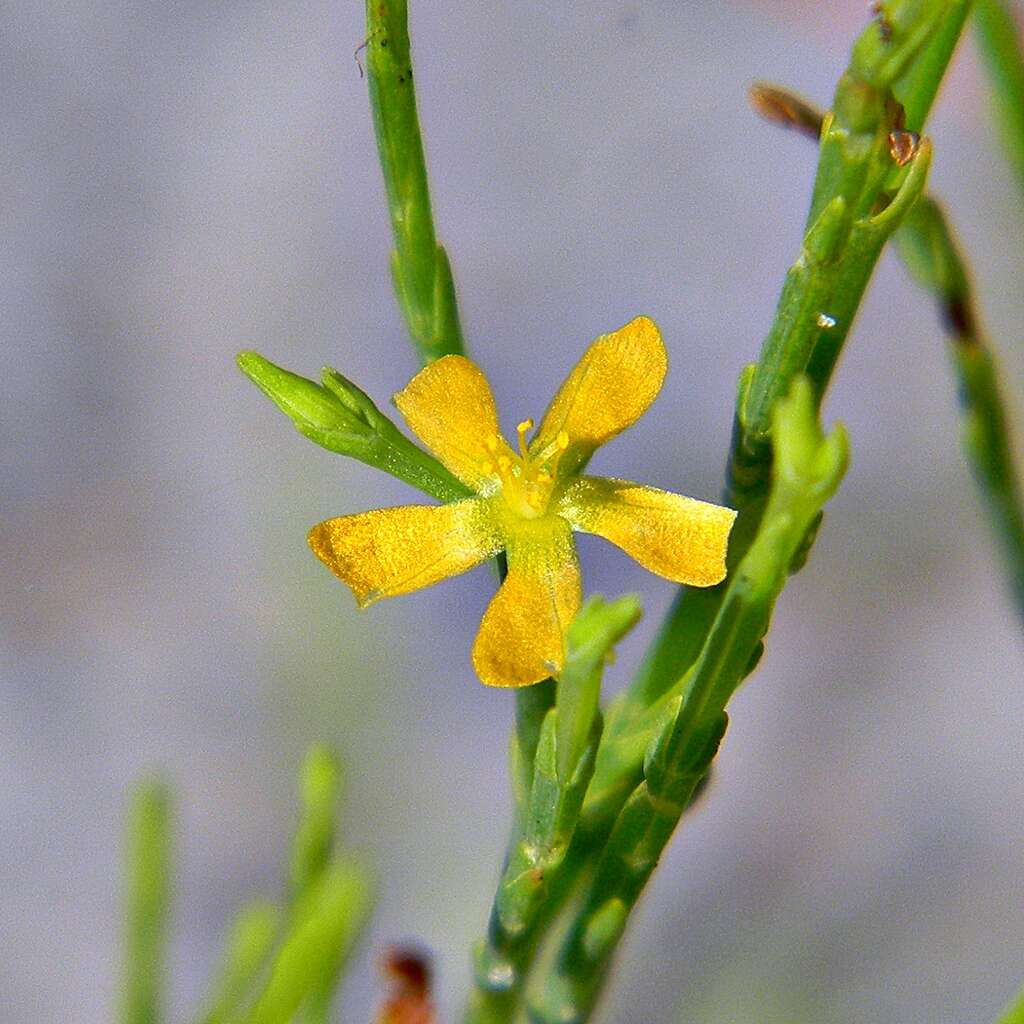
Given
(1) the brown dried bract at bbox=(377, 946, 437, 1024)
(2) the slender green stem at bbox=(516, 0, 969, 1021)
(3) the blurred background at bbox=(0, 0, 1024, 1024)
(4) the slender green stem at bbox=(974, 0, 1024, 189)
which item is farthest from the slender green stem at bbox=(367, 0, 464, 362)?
(3) the blurred background at bbox=(0, 0, 1024, 1024)

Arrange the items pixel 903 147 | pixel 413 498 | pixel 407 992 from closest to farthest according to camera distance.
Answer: pixel 903 147, pixel 407 992, pixel 413 498

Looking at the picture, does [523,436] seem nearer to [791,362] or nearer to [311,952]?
[791,362]

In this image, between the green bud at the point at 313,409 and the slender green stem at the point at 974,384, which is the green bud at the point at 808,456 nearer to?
the green bud at the point at 313,409

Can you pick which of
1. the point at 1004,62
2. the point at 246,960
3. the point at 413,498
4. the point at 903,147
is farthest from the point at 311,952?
the point at 413,498

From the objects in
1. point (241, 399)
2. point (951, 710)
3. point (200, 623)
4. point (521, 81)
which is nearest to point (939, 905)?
point (951, 710)

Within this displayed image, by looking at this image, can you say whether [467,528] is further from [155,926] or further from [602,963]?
[155,926]

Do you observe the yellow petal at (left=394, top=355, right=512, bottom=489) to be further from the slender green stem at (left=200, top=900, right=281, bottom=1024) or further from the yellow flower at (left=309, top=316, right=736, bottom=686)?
the slender green stem at (left=200, top=900, right=281, bottom=1024)

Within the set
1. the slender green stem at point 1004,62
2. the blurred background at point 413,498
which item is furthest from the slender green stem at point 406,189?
the blurred background at point 413,498
